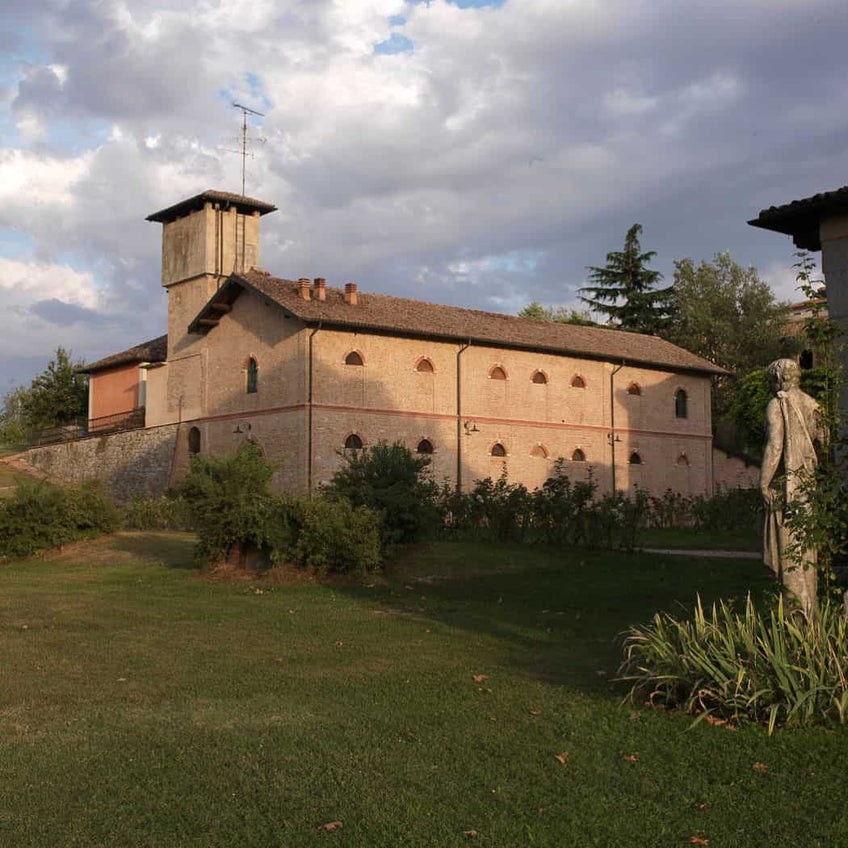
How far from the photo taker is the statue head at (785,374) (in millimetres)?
7871

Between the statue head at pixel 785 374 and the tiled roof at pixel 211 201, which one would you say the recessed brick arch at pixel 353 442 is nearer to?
the tiled roof at pixel 211 201

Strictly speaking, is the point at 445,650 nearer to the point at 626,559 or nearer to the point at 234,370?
the point at 626,559

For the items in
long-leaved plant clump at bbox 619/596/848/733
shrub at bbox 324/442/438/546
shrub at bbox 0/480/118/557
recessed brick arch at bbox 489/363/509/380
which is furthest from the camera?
recessed brick arch at bbox 489/363/509/380

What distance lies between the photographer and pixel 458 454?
33875mm

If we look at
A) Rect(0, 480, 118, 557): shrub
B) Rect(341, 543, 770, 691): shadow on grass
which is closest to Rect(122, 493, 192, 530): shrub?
Rect(0, 480, 118, 557): shrub

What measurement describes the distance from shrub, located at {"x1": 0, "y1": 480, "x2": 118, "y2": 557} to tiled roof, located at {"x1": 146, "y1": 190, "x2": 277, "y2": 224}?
64.0 ft

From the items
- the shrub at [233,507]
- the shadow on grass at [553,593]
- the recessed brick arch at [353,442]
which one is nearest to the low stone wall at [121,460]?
the recessed brick arch at [353,442]

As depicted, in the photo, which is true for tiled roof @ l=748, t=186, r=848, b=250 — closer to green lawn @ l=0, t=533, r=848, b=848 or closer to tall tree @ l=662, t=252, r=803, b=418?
green lawn @ l=0, t=533, r=848, b=848

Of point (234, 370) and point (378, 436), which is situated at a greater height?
point (234, 370)

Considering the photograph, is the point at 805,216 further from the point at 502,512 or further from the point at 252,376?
the point at 252,376

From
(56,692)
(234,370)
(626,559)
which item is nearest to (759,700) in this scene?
(56,692)

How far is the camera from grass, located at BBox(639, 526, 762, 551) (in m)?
22.7

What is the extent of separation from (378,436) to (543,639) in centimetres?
2153

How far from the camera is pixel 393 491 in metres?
17.1
